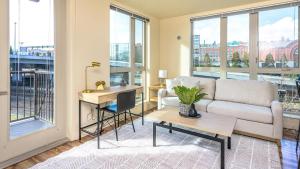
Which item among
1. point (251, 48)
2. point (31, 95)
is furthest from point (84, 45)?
point (251, 48)

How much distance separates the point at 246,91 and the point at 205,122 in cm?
157

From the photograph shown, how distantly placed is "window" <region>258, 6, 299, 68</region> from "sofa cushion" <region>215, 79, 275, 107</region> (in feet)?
2.03

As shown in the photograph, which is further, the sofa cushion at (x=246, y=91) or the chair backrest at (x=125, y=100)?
the sofa cushion at (x=246, y=91)

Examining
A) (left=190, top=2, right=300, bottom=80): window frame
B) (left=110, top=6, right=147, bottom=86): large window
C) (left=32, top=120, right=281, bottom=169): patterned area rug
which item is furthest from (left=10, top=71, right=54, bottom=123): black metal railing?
(left=190, top=2, right=300, bottom=80): window frame

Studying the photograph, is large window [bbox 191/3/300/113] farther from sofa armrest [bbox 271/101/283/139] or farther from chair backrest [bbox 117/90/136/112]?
chair backrest [bbox 117/90/136/112]

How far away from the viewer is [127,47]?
4094 mm

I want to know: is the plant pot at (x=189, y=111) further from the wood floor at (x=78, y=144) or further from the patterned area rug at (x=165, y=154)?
the wood floor at (x=78, y=144)

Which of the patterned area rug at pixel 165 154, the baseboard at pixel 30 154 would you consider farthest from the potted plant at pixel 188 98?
the baseboard at pixel 30 154

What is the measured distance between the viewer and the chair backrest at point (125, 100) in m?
2.69

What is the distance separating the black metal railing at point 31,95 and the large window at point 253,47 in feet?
10.8

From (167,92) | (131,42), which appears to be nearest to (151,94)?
(167,92)

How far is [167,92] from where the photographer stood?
398 cm

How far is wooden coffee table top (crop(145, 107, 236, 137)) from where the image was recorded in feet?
6.80

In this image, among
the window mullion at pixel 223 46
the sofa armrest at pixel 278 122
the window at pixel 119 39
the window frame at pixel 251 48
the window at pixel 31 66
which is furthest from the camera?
the window mullion at pixel 223 46
